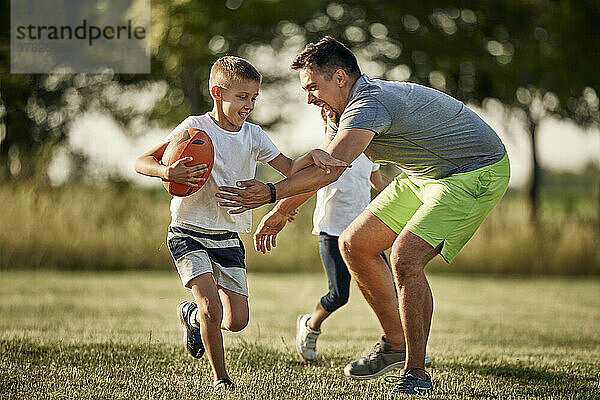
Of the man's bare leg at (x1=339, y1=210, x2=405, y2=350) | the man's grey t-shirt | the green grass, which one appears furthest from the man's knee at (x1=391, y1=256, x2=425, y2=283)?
the green grass

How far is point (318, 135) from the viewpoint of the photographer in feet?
53.8

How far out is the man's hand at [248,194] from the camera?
4188mm

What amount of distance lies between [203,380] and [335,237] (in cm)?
151

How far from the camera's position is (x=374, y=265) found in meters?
4.95

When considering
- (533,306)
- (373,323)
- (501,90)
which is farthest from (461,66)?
(373,323)

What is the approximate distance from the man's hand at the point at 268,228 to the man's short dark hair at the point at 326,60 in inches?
34.7

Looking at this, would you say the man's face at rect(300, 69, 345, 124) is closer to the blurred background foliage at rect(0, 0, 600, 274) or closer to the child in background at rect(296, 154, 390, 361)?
the child in background at rect(296, 154, 390, 361)

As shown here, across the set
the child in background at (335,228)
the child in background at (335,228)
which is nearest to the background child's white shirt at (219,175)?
the child in background at (335,228)

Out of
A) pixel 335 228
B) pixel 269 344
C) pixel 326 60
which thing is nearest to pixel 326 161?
pixel 326 60

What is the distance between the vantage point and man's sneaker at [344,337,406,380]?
5.06m

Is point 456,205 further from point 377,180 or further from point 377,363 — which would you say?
point 377,180

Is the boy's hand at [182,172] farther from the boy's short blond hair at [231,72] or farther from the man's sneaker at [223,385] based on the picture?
the man's sneaker at [223,385]

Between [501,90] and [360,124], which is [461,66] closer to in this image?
[501,90]

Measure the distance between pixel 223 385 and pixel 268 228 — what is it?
3.24 ft
